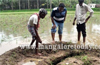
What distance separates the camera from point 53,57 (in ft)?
10.5

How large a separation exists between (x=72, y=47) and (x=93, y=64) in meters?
0.96

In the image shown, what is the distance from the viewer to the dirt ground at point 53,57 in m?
2.95

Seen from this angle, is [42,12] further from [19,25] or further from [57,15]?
[19,25]

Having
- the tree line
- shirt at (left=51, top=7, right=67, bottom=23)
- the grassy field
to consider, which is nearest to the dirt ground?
shirt at (left=51, top=7, right=67, bottom=23)

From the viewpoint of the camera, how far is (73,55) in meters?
3.48

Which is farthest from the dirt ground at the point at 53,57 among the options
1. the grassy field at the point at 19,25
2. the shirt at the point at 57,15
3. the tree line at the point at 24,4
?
the tree line at the point at 24,4

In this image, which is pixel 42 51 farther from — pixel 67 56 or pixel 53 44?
pixel 67 56

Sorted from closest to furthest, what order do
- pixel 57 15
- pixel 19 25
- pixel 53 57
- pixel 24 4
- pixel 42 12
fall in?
pixel 42 12, pixel 53 57, pixel 57 15, pixel 19 25, pixel 24 4

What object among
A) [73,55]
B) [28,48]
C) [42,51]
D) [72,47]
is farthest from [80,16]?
[28,48]

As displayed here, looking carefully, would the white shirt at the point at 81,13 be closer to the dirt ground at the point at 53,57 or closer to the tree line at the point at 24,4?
the dirt ground at the point at 53,57

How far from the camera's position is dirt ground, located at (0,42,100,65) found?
2953mm

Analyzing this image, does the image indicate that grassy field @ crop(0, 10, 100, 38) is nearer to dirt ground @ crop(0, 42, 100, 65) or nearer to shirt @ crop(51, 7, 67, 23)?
shirt @ crop(51, 7, 67, 23)

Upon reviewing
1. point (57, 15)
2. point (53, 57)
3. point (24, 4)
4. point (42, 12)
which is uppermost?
point (24, 4)

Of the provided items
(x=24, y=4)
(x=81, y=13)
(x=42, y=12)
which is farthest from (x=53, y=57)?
(x=24, y=4)
